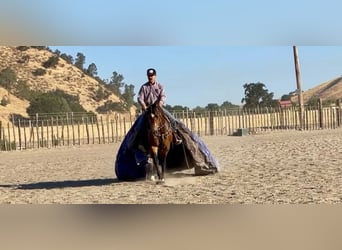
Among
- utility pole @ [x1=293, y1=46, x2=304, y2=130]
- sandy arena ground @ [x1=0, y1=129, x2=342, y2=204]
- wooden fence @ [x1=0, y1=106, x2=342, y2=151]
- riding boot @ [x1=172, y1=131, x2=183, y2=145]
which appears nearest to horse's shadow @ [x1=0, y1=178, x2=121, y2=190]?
sandy arena ground @ [x1=0, y1=129, x2=342, y2=204]

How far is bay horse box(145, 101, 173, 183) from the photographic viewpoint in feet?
22.6

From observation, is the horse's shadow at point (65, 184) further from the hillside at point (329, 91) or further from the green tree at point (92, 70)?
the hillside at point (329, 91)

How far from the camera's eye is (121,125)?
2538 centimetres

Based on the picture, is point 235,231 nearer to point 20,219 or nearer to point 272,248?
point 272,248

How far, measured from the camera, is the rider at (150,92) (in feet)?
23.1

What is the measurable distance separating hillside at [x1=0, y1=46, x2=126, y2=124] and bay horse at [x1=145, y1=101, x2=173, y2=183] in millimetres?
37749

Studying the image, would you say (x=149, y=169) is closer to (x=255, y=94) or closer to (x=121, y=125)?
(x=121, y=125)

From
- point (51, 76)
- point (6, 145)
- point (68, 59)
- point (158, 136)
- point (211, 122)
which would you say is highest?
point (68, 59)

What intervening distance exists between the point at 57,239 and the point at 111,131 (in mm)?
20247

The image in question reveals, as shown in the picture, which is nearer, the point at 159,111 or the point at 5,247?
the point at 5,247

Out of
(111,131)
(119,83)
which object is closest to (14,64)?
(119,83)

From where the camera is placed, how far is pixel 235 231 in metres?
3.90

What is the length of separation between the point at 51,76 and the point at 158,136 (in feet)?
140

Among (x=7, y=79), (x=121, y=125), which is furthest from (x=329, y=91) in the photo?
(x=121, y=125)
